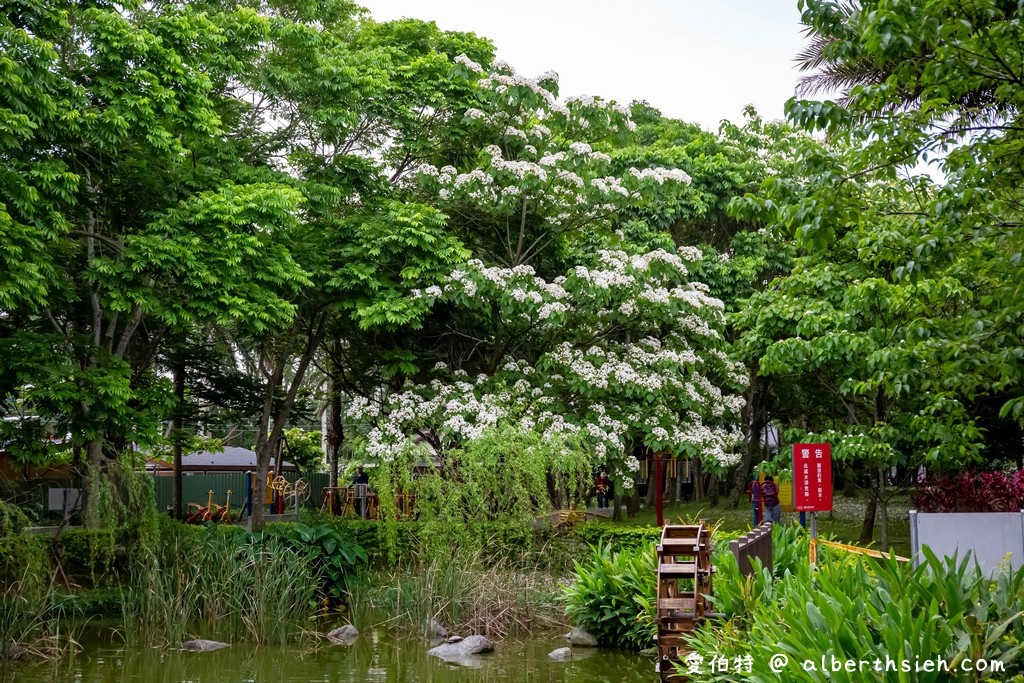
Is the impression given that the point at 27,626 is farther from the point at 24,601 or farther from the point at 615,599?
the point at 615,599

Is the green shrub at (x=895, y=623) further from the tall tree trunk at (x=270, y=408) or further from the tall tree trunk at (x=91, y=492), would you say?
the tall tree trunk at (x=270, y=408)

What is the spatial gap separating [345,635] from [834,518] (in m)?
15.2

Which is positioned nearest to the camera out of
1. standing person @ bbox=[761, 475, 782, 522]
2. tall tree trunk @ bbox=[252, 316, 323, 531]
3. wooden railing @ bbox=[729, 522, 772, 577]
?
wooden railing @ bbox=[729, 522, 772, 577]

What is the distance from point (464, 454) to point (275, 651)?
13.5 ft

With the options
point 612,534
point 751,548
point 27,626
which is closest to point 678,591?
point 751,548

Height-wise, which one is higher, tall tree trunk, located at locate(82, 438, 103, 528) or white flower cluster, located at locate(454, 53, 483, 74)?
white flower cluster, located at locate(454, 53, 483, 74)

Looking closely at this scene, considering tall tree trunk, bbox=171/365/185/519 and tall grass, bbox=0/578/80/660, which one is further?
tall tree trunk, bbox=171/365/185/519

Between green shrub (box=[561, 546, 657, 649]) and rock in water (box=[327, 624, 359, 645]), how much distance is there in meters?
2.81

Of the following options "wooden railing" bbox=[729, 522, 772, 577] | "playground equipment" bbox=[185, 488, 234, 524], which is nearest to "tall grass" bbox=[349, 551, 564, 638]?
"wooden railing" bbox=[729, 522, 772, 577]

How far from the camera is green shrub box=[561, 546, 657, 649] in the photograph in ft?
40.1

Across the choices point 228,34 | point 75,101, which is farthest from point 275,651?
point 228,34

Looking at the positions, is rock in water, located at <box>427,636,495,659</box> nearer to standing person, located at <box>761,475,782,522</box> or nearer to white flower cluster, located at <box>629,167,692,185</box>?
standing person, located at <box>761,475,782,522</box>

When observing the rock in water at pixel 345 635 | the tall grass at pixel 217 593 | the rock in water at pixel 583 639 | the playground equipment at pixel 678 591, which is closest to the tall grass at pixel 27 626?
the tall grass at pixel 217 593

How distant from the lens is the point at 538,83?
20625 millimetres
